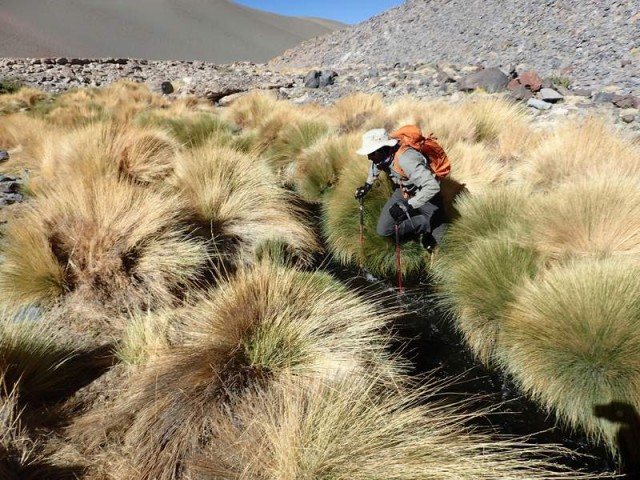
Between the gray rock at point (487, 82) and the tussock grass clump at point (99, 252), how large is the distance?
30.0 feet

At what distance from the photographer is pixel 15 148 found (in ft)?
24.6

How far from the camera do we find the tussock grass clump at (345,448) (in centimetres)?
162

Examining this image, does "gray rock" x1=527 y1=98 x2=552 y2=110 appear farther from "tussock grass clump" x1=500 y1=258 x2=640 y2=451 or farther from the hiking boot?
"tussock grass clump" x1=500 y1=258 x2=640 y2=451

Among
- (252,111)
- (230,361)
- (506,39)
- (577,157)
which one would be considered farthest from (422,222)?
(506,39)

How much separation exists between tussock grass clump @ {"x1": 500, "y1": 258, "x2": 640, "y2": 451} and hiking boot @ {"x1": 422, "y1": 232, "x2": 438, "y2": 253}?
1.61 meters

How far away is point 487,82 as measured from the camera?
1045cm

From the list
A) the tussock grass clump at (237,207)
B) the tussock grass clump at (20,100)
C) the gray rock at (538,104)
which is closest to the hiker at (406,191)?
the tussock grass clump at (237,207)

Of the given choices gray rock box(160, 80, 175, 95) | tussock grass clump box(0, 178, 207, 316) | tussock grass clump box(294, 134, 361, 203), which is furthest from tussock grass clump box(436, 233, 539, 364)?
gray rock box(160, 80, 175, 95)

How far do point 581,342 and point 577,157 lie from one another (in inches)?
132

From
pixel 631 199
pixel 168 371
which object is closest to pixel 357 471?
pixel 168 371

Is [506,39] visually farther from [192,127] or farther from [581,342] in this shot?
[581,342]

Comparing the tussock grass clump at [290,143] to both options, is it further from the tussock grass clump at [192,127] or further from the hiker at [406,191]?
the hiker at [406,191]

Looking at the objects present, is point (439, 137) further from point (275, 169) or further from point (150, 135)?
point (150, 135)

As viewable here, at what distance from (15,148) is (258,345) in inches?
293
